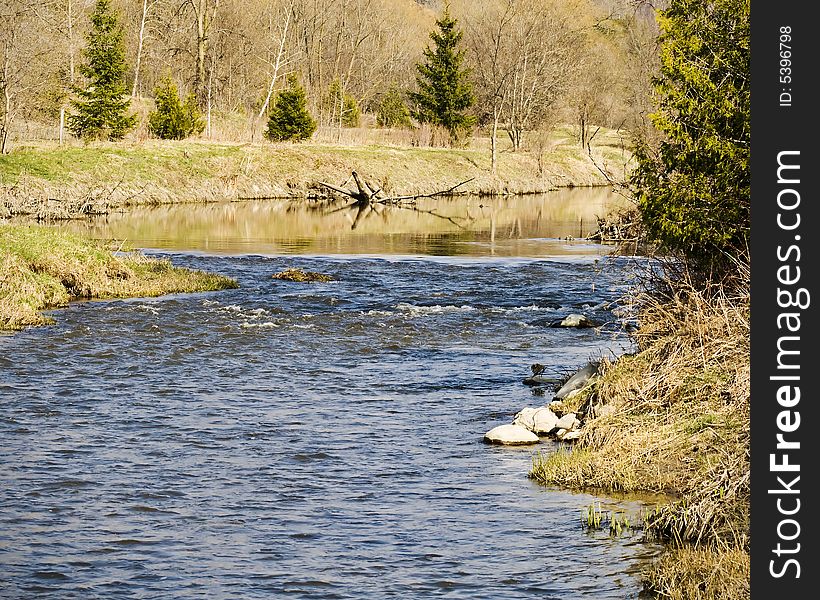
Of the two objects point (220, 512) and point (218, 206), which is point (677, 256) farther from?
point (218, 206)

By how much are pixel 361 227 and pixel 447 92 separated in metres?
34.8

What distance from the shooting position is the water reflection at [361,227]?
37.0m

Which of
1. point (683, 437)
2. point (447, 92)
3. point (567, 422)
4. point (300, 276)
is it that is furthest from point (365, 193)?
point (683, 437)

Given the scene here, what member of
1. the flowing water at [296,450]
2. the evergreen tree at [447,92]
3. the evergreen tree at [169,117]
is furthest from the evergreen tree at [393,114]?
the flowing water at [296,450]

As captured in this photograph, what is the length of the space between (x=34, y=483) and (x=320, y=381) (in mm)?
5910

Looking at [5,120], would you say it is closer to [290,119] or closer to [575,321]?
[290,119]

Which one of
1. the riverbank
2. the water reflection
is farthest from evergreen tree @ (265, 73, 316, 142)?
the water reflection

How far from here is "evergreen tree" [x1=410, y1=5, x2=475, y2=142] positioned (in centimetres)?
7794

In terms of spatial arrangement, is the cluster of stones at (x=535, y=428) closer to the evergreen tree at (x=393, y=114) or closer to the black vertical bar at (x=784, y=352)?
the black vertical bar at (x=784, y=352)

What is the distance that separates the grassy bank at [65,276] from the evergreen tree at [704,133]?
40.0 ft

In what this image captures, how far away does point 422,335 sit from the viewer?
21422 mm

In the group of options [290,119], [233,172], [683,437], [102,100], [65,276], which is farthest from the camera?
[290,119]

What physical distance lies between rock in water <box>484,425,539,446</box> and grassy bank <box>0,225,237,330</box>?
10550 mm

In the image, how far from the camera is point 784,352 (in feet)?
22.9
